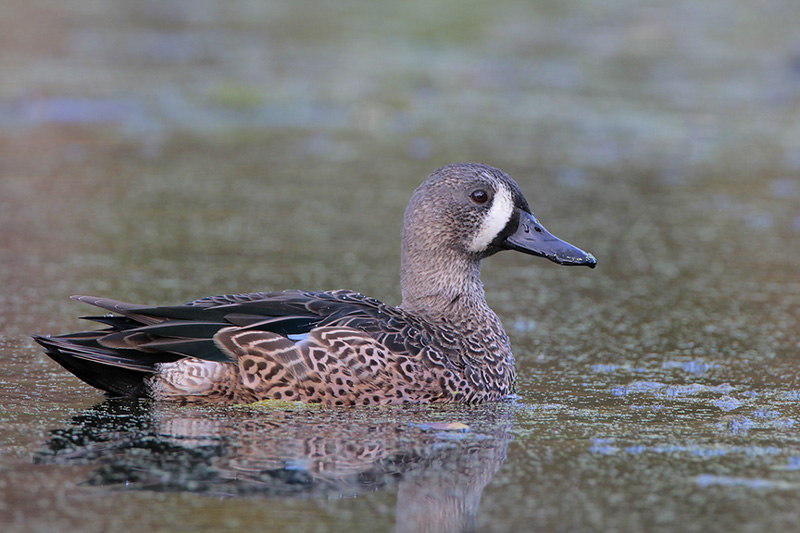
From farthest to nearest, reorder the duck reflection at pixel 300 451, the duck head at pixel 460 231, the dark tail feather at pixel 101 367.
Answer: the duck head at pixel 460 231 < the dark tail feather at pixel 101 367 < the duck reflection at pixel 300 451

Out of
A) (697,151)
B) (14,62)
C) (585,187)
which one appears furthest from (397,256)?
(14,62)

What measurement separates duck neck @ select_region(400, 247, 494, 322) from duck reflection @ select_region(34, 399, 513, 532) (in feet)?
2.74

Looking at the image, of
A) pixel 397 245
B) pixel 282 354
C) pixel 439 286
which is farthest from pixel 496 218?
pixel 397 245

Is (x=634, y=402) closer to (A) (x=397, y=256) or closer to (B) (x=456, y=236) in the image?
(B) (x=456, y=236)

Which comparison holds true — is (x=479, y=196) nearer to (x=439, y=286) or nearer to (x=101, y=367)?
(x=439, y=286)

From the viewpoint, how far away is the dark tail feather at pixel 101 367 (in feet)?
17.4

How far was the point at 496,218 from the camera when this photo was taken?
20.4ft

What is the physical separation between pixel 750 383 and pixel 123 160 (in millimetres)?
7087

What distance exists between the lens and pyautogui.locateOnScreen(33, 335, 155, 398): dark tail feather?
5.30m

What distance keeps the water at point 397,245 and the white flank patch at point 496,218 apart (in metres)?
0.74

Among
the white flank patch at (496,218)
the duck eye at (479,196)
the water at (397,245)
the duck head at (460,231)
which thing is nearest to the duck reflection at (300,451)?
the water at (397,245)

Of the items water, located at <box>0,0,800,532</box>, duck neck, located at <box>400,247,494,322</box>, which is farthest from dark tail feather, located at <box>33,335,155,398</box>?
duck neck, located at <box>400,247,494,322</box>

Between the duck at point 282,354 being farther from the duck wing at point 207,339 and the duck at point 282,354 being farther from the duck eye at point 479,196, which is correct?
the duck eye at point 479,196

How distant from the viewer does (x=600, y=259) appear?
28.8 feet
